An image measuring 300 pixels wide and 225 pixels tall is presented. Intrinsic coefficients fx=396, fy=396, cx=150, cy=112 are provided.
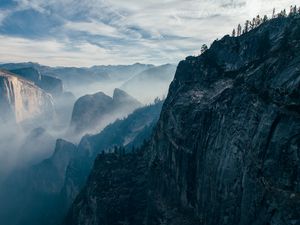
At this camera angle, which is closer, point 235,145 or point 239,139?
point 239,139

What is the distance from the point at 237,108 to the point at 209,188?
29.0 meters

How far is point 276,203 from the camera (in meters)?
97.2

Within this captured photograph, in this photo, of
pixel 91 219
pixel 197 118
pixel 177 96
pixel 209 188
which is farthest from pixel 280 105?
pixel 91 219

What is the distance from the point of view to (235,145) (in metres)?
123

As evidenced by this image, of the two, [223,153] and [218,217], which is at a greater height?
[223,153]

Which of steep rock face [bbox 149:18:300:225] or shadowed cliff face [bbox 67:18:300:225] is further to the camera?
shadowed cliff face [bbox 67:18:300:225]

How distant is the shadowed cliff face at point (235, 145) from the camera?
4026 inches

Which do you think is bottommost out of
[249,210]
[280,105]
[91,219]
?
[91,219]

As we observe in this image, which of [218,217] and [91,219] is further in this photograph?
[91,219]

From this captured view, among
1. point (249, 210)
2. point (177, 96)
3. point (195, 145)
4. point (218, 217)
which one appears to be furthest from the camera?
point (177, 96)

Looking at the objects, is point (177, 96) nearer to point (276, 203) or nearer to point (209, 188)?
point (209, 188)

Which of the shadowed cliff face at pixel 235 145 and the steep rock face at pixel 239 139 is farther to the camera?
the shadowed cliff face at pixel 235 145

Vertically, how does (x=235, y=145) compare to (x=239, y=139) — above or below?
below

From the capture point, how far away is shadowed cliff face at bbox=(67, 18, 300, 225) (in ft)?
335
